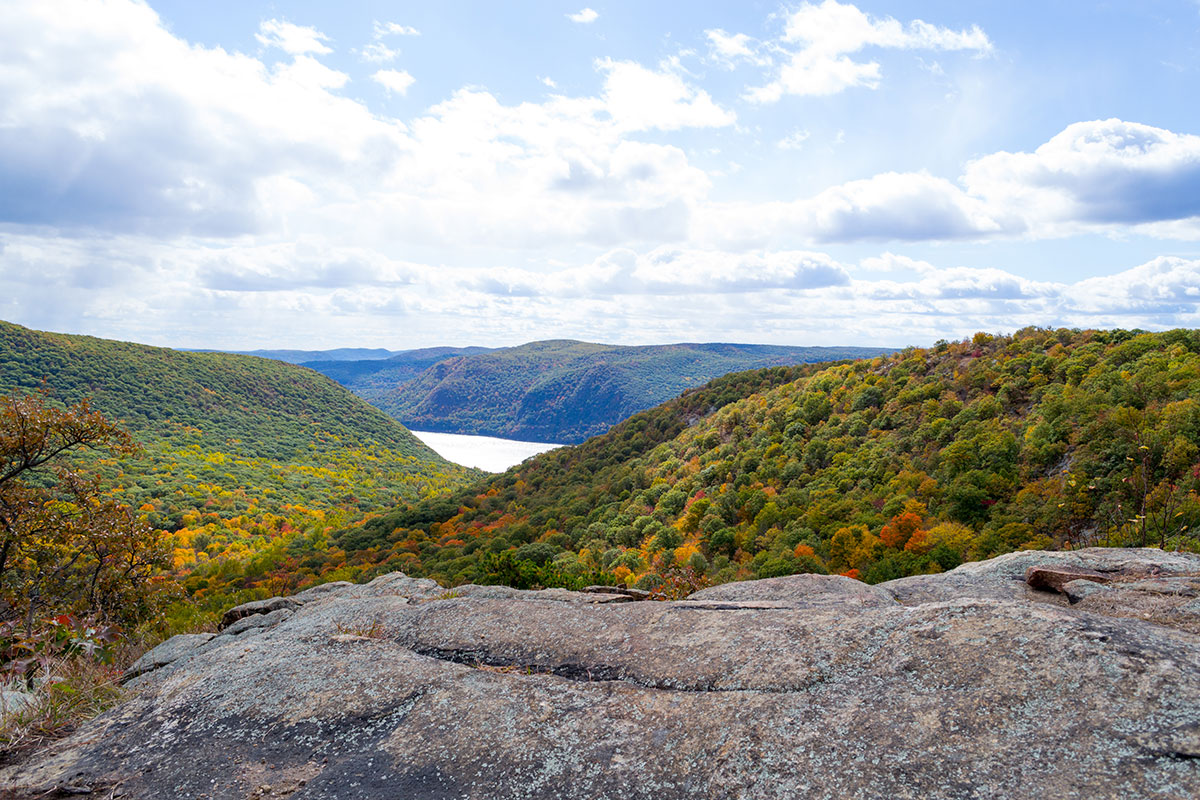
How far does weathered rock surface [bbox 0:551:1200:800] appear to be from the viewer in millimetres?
3650

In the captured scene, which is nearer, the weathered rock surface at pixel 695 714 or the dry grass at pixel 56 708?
the weathered rock surface at pixel 695 714

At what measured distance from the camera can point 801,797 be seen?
3.65 m

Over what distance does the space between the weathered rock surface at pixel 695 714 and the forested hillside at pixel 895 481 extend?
601cm

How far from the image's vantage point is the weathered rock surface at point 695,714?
365 cm

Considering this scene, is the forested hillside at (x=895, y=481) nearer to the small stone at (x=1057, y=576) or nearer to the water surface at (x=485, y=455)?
the small stone at (x=1057, y=576)

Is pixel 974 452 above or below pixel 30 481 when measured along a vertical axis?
above

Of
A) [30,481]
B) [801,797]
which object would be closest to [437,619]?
[801,797]

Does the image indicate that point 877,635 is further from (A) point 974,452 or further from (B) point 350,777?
(A) point 974,452

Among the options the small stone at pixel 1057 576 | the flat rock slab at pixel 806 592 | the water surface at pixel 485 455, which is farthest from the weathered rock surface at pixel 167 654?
the water surface at pixel 485 455

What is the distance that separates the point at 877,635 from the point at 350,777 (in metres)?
4.56

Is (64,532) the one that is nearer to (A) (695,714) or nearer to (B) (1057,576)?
(A) (695,714)

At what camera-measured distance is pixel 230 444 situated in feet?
354

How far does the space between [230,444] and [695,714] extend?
12426 centimetres

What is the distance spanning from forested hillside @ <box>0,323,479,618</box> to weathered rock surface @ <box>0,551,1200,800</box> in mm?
44634
